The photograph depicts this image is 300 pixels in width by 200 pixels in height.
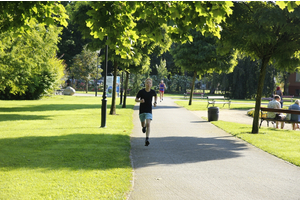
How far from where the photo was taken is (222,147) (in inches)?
382

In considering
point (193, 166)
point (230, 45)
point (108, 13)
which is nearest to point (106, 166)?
point (193, 166)

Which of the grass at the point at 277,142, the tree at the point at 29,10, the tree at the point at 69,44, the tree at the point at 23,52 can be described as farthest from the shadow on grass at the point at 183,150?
the tree at the point at 69,44

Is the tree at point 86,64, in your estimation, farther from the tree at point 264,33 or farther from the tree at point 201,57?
the tree at point 264,33

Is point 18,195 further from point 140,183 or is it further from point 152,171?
point 152,171

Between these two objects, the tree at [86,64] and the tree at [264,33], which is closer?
the tree at [264,33]

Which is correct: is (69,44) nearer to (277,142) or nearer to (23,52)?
(23,52)

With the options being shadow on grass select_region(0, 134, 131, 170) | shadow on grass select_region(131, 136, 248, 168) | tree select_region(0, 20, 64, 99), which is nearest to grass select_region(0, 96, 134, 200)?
shadow on grass select_region(0, 134, 131, 170)

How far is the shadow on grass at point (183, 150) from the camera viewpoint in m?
7.78

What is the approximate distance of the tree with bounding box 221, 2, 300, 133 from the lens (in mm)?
10875

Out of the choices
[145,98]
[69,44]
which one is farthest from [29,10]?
[69,44]

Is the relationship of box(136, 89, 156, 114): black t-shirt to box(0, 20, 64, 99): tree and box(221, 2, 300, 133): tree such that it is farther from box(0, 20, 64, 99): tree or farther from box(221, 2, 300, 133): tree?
box(0, 20, 64, 99): tree

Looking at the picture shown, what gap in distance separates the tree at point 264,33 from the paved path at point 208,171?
3.75 metres

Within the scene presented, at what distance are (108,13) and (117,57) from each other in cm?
1070

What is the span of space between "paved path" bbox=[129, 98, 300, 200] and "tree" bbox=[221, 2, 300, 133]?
12.3ft
